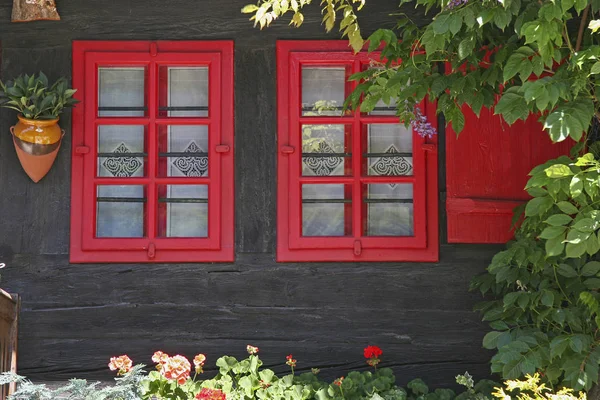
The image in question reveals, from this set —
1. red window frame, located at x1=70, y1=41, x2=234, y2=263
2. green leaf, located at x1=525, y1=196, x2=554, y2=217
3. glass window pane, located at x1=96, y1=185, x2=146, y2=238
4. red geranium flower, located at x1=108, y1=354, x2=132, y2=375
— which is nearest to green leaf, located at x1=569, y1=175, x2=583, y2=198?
green leaf, located at x1=525, y1=196, x2=554, y2=217

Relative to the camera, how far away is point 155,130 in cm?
574

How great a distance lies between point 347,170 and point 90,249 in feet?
5.36

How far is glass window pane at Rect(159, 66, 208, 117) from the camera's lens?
228 inches

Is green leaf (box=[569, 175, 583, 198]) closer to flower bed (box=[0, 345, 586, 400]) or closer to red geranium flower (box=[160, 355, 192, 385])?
flower bed (box=[0, 345, 586, 400])

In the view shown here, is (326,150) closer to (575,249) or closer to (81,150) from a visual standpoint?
(81,150)

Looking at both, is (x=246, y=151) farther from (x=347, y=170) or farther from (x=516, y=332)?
(x=516, y=332)

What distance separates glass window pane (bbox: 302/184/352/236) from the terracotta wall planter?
1.53m

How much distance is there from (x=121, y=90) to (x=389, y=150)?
1.70m

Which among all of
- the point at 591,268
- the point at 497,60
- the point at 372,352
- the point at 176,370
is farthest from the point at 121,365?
the point at 591,268

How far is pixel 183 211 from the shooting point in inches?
226

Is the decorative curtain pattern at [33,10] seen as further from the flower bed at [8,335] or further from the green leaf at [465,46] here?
the green leaf at [465,46]

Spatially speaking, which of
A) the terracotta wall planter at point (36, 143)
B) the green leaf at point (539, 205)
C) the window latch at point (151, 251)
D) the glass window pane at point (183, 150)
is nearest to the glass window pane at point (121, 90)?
the glass window pane at point (183, 150)

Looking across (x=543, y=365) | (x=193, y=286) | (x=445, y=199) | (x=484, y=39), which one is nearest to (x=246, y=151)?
(x=193, y=286)

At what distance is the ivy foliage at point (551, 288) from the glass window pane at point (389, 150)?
82 centimetres
